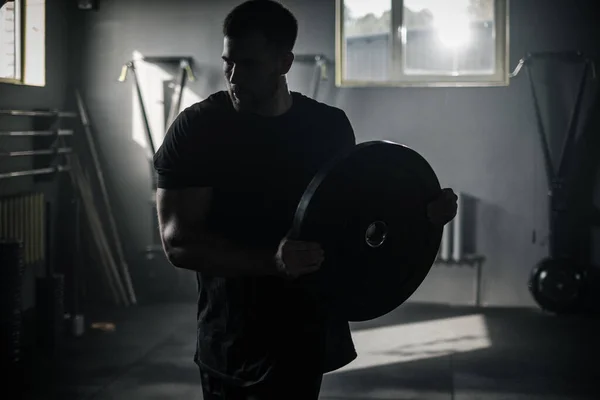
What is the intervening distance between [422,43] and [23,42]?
7.76ft

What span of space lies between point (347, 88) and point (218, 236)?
3.96m

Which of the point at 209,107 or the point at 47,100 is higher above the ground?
the point at 47,100

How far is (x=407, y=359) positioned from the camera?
165 inches

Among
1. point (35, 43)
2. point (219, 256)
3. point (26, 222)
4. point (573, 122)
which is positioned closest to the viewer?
point (219, 256)

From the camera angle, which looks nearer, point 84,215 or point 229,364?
point 229,364

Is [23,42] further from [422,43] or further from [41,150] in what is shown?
[422,43]

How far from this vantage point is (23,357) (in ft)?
13.6

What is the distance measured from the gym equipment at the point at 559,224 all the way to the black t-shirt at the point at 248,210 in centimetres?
369

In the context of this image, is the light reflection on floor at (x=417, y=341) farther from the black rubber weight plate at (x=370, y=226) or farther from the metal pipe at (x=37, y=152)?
the black rubber weight plate at (x=370, y=226)

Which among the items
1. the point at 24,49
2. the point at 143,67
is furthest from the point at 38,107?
the point at 143,67

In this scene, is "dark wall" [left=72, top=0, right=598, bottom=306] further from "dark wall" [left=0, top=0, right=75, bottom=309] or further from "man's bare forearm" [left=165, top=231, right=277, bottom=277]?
"man's bare forearm" [left=165, top=231, right=277, bottom=277]

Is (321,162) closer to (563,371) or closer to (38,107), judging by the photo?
(563,371)

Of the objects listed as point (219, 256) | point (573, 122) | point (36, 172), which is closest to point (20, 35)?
point (36, 172)

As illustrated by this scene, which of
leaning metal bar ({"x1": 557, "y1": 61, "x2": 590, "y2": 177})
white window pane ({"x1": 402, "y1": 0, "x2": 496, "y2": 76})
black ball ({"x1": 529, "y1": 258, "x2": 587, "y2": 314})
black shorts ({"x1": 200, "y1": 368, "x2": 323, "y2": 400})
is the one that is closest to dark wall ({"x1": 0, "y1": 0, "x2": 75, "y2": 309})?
white window pane ({"x1": 402, "y1": 0, "x2": 496, "y2": 76})
